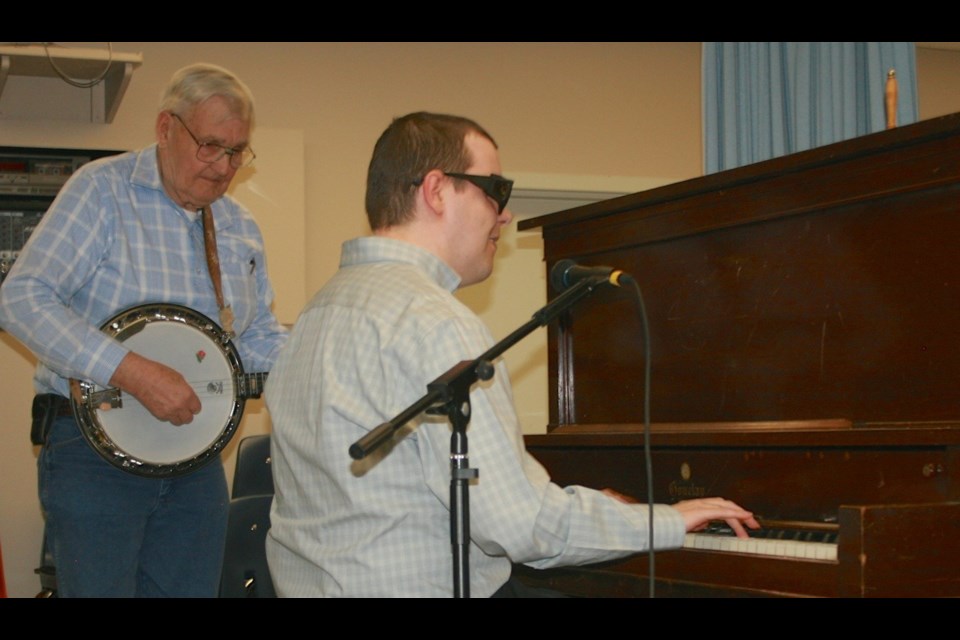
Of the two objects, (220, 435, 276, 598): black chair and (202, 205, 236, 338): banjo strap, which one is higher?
(202, 205, 236, 338): banjo strap

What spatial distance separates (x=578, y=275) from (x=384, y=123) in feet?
10.7

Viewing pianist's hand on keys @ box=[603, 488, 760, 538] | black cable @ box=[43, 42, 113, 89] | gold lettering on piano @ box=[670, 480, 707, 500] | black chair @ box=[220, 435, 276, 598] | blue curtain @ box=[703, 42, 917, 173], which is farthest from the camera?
black cable @ box=[43, 42, 113, 89]

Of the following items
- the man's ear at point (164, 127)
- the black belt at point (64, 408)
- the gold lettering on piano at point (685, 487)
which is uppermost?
the man's ear at point (164, 127)

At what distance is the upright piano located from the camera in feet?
6.33

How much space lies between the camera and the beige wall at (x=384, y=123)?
4.50 m

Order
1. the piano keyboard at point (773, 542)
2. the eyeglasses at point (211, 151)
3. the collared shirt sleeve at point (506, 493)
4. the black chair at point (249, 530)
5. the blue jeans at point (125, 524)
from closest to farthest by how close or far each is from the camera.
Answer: the collared shirt sleeve at point (506, 493)
the piano keyboard at point (773, 542)
the blue jeans at point (125, 524)
the eyeglasses at point (211, 151)
the black chair at point (249, 530)

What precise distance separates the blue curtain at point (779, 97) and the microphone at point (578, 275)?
6.65 feet

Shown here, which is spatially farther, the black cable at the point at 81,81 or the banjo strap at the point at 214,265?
the black cable at the point at 81,81

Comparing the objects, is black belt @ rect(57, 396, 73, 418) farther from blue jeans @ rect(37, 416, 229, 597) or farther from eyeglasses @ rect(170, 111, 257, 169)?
eyeglasses @ rect(170, 111, 257, 169)

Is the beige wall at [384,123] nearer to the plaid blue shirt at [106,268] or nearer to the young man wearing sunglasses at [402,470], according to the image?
the plaid blue shirt at [106,268]

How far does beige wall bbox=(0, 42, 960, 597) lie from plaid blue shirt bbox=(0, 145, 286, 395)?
1.76 meters

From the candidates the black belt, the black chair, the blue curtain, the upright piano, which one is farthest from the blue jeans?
the blue curtain

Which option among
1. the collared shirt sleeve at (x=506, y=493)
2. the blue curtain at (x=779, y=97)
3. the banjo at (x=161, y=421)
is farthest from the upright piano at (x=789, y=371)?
the blue curtain at (x=779, y=97)
